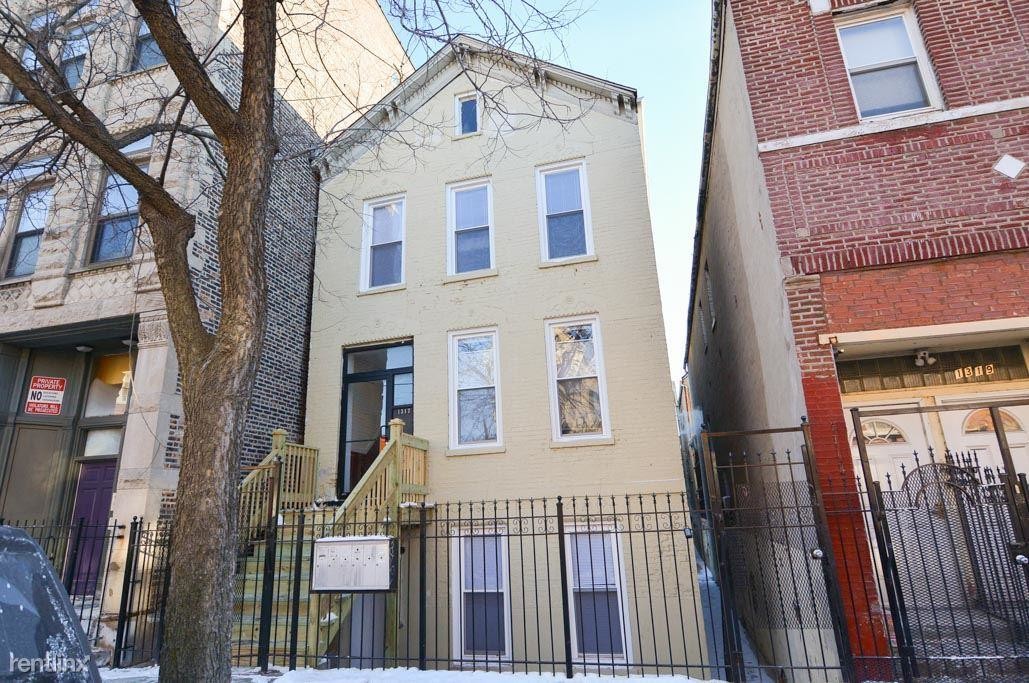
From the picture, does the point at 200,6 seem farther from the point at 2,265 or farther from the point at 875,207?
the point at 875,207

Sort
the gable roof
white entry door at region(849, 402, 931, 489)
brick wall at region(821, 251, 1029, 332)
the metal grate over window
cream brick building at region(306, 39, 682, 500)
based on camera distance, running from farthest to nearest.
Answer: the gable roof < cream brick building at region(306, 39, 682, 500) < white entry door at region(849, 402, 931, 489) < the metal grate over window < brick wall at region(821, 251, 1029, 332)

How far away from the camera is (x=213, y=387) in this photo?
4.78m

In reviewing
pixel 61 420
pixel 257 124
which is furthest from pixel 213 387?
pixel 61 420

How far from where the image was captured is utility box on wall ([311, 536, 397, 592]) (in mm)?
6246

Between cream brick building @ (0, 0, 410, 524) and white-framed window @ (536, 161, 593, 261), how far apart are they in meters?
4.25

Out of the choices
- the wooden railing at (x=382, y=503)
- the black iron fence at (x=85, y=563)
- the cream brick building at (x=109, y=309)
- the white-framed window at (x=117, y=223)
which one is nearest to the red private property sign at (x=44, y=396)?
the cream brick building at (x=109, y=309)

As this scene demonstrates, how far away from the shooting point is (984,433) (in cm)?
740

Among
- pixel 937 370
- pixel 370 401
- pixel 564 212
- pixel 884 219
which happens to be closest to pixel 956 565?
pixel 937 370

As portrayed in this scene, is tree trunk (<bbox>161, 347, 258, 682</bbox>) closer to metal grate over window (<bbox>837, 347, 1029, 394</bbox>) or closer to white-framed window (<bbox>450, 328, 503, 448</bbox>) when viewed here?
white-framed window (<bbox>450, 328, 503, 448</bbox>)

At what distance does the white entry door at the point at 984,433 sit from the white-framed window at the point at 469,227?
7212 millimetres

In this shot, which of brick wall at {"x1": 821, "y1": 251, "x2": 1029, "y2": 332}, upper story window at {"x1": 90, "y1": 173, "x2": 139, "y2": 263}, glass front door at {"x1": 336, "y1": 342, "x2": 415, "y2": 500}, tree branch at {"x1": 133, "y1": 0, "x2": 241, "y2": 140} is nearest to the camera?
tree branch at {"x1": 133, "y1": 0, "x2": 241, "y2": 140}

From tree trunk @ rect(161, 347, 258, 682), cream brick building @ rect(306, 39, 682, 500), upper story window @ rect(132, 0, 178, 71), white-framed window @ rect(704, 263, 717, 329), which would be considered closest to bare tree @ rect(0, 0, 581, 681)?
tree trunk @ rect(161, 347, 258, 682)

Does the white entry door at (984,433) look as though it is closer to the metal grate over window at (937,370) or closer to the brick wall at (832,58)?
the metal grate over window at (937,370)

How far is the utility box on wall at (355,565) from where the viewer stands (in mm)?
6246
